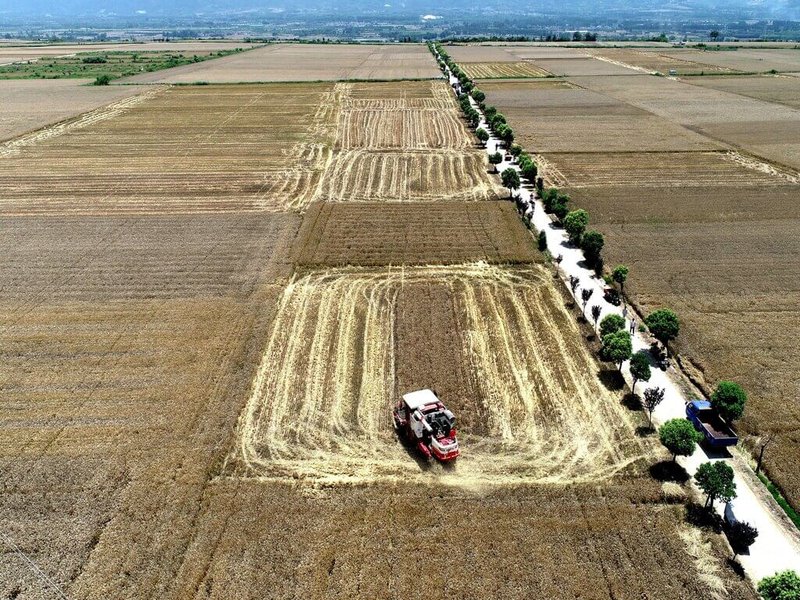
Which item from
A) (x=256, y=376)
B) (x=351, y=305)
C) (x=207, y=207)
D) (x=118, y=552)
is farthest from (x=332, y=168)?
(x=118, y=552)

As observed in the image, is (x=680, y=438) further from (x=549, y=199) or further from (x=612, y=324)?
(x=549, y=199)

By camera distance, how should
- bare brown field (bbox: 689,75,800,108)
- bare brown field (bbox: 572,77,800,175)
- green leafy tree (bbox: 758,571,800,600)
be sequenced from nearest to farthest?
green leafy tree (bbox: 758,571,800,600) < bare brown field (bbox: 572,77,800,175) < bare brown field (bbox: 689,75,800,108)

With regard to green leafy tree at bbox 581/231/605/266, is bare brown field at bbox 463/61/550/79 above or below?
above

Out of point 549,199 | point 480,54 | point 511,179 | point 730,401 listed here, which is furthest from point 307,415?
point 480,54

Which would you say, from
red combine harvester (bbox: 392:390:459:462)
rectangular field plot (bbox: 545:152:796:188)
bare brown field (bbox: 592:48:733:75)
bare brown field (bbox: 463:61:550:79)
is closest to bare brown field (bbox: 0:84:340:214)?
rectangular field plot (bbox: 545:152:796:188)

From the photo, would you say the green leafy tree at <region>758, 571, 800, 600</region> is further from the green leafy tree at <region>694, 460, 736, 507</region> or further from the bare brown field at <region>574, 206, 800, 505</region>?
the bare brown field at <region>574, 206, 800, 505</region>
